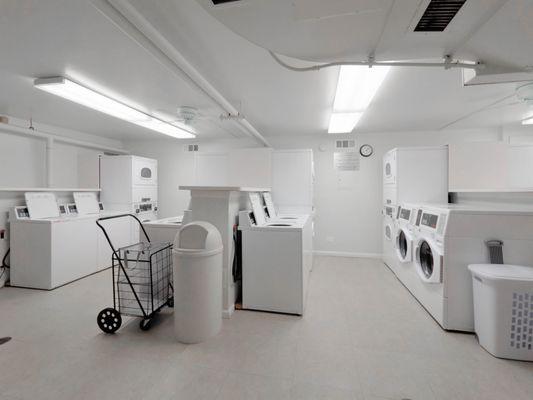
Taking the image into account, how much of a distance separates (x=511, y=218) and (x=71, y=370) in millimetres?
3776

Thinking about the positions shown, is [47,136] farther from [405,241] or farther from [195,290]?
[405,241]

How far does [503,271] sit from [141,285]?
3.23 m

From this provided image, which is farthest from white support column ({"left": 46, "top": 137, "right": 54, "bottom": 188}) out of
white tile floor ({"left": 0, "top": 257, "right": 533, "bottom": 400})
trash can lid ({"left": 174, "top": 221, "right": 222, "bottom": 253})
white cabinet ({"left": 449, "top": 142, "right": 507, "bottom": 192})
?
white cabinet ({"left": 449, "top": 142, "right": 507, "bottom": 192})

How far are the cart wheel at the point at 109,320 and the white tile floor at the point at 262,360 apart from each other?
77mm

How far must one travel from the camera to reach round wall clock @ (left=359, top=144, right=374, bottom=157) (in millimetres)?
4789

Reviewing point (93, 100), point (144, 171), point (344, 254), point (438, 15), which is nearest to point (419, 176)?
point (344, 254)

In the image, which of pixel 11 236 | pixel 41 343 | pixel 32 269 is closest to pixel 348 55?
pixel 41 343

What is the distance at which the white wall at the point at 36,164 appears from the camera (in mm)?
3561

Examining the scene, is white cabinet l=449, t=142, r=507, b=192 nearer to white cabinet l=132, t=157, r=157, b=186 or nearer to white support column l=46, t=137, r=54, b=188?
white cabinet l=132, t=157, r=157, b=186

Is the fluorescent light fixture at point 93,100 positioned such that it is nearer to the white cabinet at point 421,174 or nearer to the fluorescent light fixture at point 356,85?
the fluorescent light fixture at point 356,85

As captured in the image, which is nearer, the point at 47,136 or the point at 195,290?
the point at 195,290

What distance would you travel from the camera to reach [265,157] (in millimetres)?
4371

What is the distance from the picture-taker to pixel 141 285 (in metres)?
2.43

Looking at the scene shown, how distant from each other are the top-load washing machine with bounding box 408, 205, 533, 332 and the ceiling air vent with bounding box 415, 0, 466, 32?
5.29 ft
